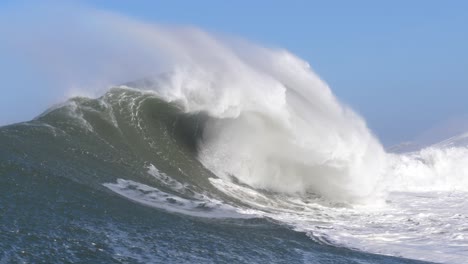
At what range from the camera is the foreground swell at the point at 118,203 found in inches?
278

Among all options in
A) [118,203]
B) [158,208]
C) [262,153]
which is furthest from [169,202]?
[262,153]

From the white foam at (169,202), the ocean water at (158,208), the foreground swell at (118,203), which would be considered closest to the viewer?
the foreground swell at (118,203)

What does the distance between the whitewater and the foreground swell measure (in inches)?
3.6

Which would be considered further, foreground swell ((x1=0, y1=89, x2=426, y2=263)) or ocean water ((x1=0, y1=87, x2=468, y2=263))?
ocean water ((x1=0, y1=87, x2=468, y2=263))

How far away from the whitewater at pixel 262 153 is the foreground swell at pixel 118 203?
0.09 metres

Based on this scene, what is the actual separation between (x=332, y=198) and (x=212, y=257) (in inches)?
357

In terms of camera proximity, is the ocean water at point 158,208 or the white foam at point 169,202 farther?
the white foam at point 169,202

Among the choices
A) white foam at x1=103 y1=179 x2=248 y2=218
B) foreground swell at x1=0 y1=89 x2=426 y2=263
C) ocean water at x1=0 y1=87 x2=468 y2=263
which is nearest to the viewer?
foreground swell at x1=0 y1=89 x2=426 y2=263

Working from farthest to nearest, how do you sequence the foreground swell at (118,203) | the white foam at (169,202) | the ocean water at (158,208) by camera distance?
the white foam at (169,202)
the ocean water at (158,208)
the foreground swell at (118,203)

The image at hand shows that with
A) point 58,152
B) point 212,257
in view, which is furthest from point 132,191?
point 212,257

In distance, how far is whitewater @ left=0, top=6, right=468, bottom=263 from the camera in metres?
11.4

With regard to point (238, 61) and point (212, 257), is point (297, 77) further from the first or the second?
point (212, 257)

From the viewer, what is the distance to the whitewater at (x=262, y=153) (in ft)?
37.2

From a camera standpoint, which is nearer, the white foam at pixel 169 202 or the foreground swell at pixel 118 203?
the foreground swell at pixel 118 203
